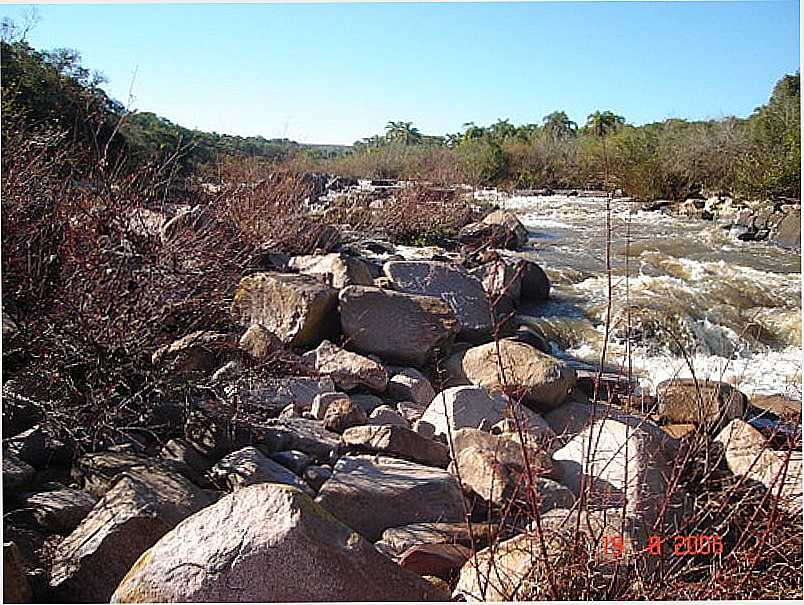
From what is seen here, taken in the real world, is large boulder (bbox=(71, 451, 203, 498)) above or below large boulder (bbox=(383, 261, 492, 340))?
below

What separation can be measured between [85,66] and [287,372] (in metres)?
1.27

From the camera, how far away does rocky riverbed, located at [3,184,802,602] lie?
141 cm

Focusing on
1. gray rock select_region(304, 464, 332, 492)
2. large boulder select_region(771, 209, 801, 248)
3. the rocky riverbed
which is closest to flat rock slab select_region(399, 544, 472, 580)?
the rocky riverbed

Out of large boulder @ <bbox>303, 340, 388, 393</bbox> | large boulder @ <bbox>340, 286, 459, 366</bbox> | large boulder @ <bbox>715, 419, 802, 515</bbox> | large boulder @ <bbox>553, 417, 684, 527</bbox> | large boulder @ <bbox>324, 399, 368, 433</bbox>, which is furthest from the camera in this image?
large boulder @ <bbox>340, 286, 459, 366</bbox>

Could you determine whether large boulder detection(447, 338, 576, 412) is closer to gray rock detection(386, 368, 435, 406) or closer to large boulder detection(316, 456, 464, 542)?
gray rock detection(386, 368, 435, 406)

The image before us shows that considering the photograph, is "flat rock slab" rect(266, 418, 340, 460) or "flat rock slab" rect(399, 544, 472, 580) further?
A: "flat rock slab" rect(266, 418, 340, 460)

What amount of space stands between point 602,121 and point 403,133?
105 cm

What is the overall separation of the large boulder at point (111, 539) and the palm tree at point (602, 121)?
1.84m

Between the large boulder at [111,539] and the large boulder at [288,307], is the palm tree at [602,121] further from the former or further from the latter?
the large boulder at [111,539]

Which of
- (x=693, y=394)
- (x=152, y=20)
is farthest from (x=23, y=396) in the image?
(x=693, y=394)

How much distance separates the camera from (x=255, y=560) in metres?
1.38

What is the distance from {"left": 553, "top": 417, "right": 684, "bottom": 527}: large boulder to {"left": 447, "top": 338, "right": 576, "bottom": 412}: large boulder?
58cm

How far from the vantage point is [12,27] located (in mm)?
2346

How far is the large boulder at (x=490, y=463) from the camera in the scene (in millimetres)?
2061
